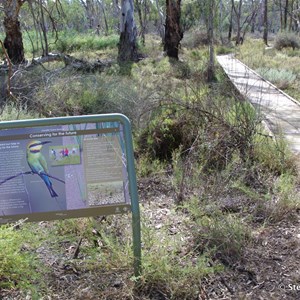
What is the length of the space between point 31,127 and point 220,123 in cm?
292

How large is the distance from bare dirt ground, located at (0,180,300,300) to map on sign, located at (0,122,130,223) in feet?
1.81

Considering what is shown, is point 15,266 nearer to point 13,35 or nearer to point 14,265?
point 14,265

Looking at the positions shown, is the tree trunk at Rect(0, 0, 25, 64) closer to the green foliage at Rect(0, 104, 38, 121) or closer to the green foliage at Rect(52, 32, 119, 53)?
the green foliage at Rect(0, 104, 38, 121)

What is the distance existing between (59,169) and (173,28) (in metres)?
15.3

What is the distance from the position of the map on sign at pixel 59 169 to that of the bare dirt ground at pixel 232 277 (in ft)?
1.81

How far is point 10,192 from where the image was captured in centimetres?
254

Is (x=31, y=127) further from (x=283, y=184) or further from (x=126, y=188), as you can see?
(x=283, y=184)

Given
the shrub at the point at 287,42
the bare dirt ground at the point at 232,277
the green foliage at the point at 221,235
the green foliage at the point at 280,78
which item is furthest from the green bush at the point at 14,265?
the shrub at the point at 287,42

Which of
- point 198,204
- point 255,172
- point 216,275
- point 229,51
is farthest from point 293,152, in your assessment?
point 229,51

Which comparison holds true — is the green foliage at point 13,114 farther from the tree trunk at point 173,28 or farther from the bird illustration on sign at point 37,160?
the tree trunk at point 173,28

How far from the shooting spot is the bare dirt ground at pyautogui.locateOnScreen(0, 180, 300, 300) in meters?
2.67

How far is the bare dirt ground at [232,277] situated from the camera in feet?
8.76

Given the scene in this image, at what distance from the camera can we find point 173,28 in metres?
16.8

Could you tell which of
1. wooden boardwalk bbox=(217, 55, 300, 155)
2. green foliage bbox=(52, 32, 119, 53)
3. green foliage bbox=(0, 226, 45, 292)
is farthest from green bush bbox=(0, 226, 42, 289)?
green foliage bbox=(52, 32, 119, 53)
